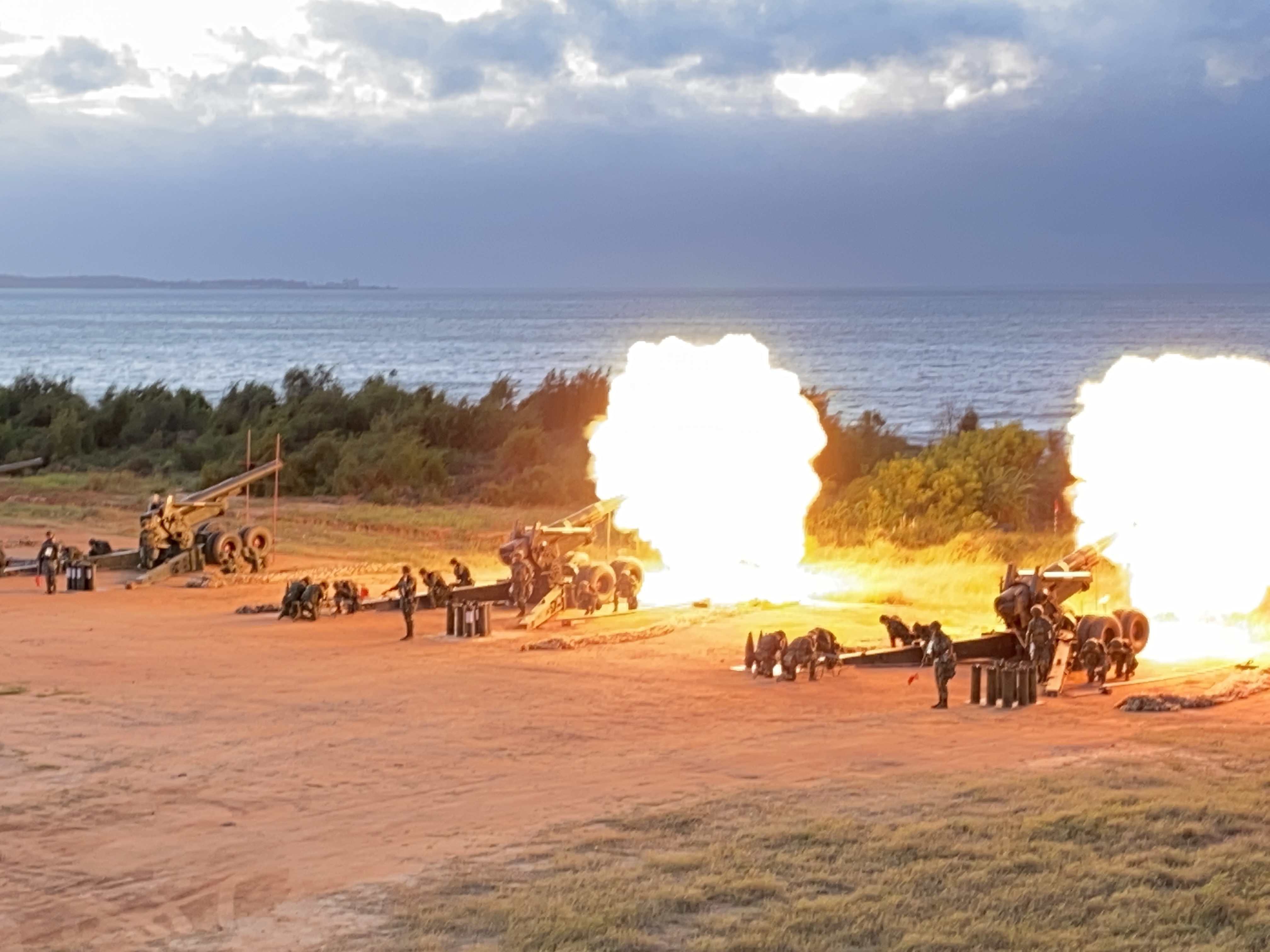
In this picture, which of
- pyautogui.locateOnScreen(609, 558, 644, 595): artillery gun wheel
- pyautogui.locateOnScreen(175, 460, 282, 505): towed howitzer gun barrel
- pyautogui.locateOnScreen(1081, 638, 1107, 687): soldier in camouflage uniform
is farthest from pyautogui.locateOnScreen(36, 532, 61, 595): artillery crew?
pyautogui.locateOnScreen(1081, 638, 1107, 687): soldier in camouflage uniform

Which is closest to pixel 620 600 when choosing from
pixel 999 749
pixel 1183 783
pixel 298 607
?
pixel 298 607

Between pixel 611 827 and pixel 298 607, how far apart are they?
10.7 metres

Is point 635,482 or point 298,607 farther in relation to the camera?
point 635,482

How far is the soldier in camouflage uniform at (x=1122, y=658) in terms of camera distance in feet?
55.9

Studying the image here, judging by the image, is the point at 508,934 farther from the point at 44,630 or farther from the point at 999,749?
the point at 44,630

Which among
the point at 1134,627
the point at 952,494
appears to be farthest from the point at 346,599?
the point at 952,494

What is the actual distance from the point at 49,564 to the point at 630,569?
26.8 feet

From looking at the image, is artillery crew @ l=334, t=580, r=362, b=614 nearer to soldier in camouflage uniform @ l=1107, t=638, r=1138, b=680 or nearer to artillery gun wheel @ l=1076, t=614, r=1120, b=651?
artillery gun wheel @ l=1076, t=614, r=1120, b=651

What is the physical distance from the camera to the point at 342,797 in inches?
491

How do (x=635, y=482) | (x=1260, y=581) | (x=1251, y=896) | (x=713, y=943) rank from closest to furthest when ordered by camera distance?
(x=713, y=943) < (x=1251, y=896) < (x=1260, y=581) < (x=635, y=482)

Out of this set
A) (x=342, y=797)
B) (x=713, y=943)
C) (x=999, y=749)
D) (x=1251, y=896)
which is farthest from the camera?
(x=999, y=749)

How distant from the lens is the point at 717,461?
23.6m

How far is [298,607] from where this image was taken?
2136cm

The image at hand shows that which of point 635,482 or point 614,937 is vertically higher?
point 635,482
